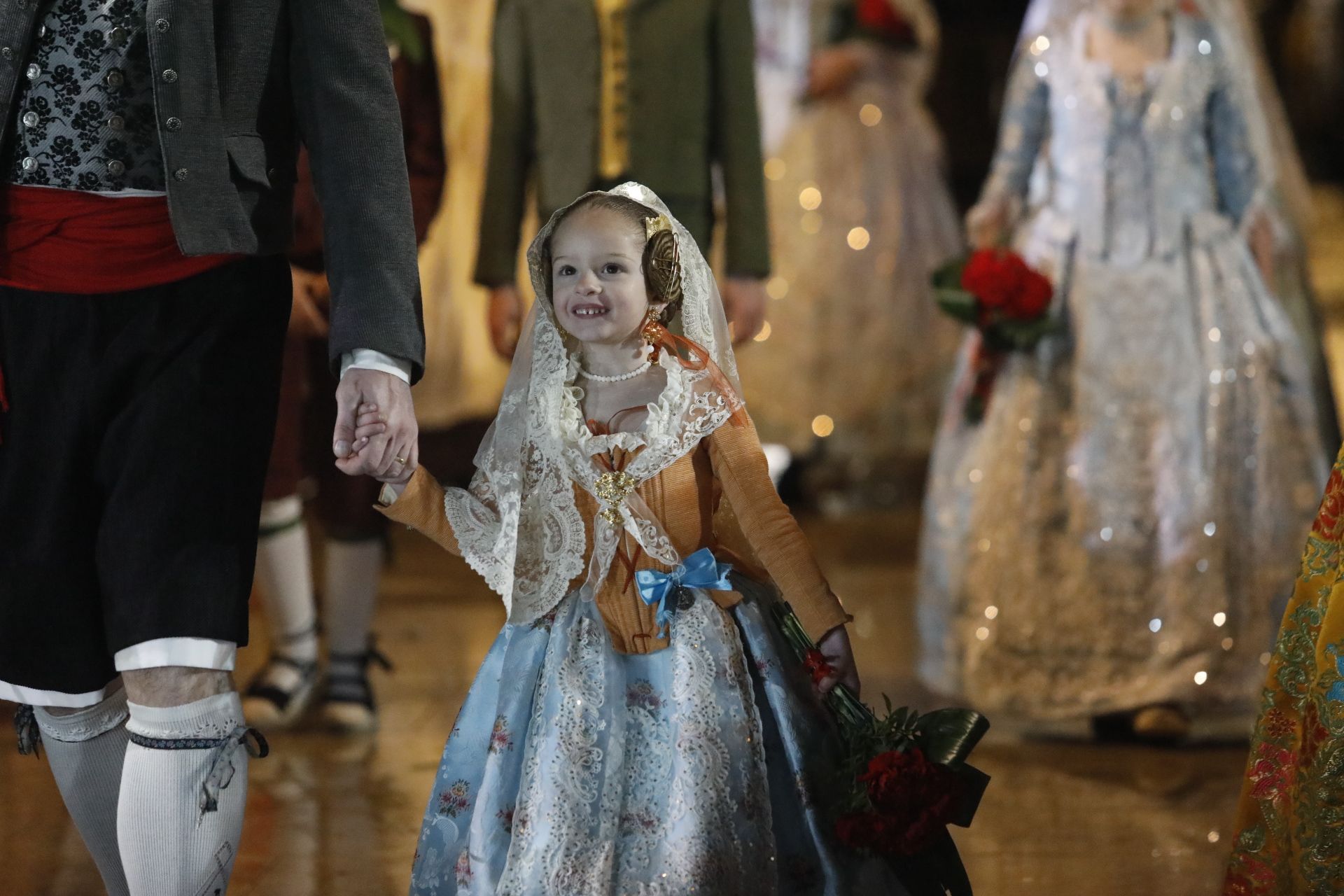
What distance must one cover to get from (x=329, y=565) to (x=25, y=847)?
3.80 feet

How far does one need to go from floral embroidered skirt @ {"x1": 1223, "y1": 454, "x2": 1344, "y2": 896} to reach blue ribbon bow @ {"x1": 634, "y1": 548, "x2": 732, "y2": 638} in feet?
2.68

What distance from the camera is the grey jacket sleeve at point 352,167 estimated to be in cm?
212

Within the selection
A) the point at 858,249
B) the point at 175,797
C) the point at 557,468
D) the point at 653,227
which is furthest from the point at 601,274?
the point at 858,249

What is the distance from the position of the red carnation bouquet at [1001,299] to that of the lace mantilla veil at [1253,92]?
0.56 m

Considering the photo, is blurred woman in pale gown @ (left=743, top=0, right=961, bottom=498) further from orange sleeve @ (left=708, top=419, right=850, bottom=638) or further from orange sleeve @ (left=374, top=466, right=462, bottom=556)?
orange sleeve @ (left=374, top=466, right=462, bottom=556)

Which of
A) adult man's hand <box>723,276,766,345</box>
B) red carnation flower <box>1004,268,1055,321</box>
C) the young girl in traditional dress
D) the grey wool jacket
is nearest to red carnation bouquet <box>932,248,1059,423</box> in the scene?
red carnation flower <box>1004,268,1055,321</box>

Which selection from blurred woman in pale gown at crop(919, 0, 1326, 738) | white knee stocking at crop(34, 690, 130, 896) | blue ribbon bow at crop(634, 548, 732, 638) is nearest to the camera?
white knee stocking at crop(34, 690, 130, 896)

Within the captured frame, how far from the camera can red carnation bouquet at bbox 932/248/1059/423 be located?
3.88 meters

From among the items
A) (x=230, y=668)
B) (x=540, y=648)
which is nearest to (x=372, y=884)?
(x=540, y=648)

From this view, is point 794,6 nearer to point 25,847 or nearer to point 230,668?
point 25,847

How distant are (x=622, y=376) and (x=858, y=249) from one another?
4727mm

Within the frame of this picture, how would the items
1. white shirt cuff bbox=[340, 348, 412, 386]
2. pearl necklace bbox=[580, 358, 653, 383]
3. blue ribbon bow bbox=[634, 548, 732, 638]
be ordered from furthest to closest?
pearl necklace bbox=[580, 358, 653, 383] → blue ribbon bow bbox=[634, 548, 732, 638] → white shirt cuff bbox=[340, 348, 412, 386]

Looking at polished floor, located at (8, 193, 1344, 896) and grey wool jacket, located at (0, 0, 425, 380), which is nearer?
grey wool jacket, located at (0, 0, 425, 380)

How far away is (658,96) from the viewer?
3844mm
